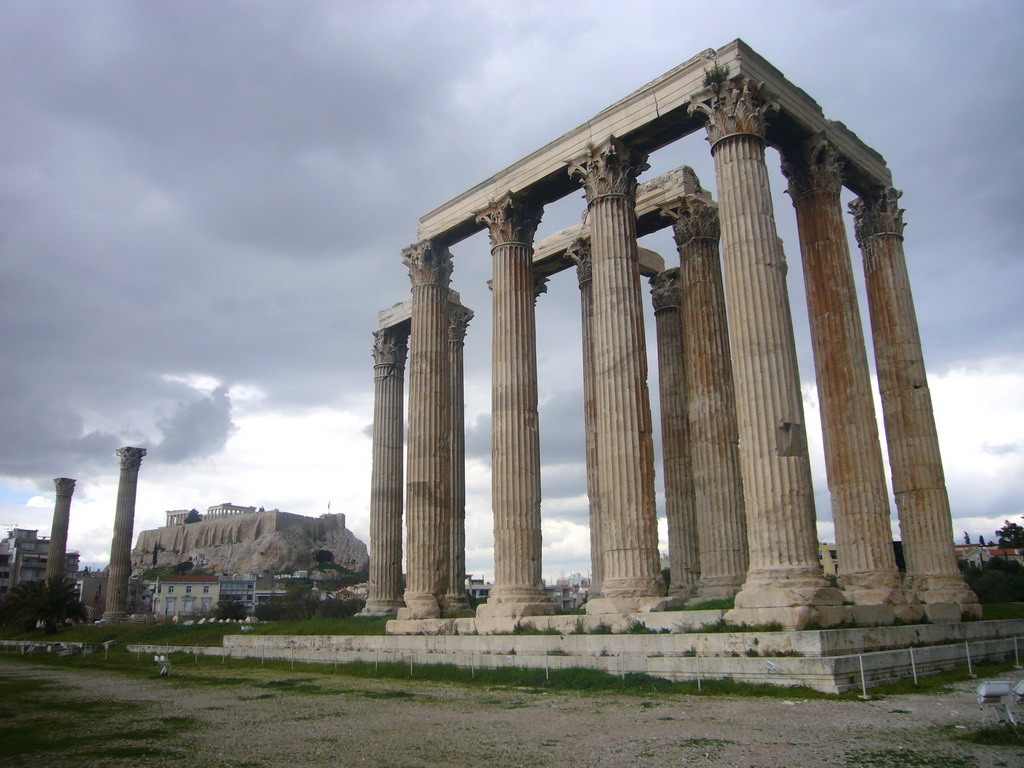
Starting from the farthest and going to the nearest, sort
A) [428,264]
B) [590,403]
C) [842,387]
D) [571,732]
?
[428,264] → [590,403] → [842,387] → [571,732]

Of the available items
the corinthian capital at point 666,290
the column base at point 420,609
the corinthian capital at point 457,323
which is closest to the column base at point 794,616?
the column base at point 420,609

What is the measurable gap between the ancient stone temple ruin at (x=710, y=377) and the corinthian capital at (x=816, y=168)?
0.18 ft

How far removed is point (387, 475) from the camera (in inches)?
1458

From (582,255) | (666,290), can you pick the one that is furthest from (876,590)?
(582,255)

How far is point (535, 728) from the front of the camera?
11070 mm

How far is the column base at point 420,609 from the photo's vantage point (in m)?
25.1

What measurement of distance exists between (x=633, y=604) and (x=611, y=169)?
40.7 ft

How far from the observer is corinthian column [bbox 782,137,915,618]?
19.6 metres

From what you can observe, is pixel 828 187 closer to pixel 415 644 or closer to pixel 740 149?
pixel 740 149

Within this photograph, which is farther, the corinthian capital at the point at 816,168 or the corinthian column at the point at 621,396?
the corinthian capital at the point at 816,168

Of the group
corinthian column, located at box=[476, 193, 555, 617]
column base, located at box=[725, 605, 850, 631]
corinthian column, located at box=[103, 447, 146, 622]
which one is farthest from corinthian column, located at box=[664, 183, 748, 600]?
corinthian column, located at box=[103, 447, 146, 622]

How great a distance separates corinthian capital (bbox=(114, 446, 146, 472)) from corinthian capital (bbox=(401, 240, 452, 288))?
147 ft

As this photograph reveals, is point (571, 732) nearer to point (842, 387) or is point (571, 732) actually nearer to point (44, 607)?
point (842, 387)

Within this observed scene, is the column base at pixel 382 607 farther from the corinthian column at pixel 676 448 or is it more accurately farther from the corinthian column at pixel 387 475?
the corinthian column at pixel 676 448
